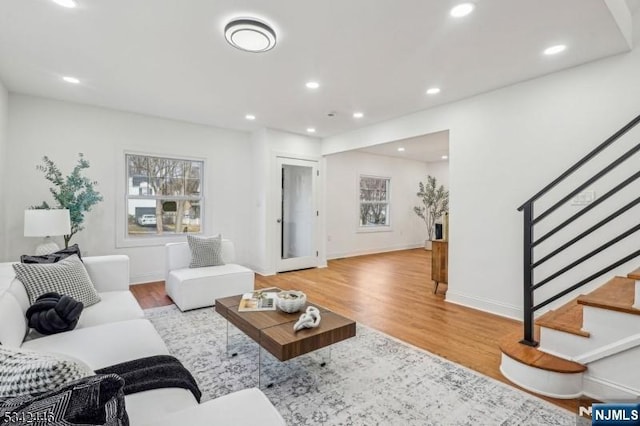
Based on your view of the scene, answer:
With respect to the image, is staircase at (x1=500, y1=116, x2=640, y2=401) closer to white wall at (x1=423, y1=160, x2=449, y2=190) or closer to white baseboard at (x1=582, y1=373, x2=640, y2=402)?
white baseboard at (x1=582, y1=373, x2=640, y2=402)

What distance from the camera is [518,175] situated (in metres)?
3.45

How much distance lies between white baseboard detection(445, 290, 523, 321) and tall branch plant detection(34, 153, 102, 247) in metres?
4.78

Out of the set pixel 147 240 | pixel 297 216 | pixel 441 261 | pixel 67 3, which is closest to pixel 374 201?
pixel 297 216

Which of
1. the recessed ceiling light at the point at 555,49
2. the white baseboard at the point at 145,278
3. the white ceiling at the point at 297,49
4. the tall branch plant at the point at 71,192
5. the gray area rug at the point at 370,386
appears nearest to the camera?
the gray area rug at the point at 370,386

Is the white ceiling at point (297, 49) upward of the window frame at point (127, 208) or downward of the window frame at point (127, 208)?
upward

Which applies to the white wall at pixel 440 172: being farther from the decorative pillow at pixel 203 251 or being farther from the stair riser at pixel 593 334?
the stair riser at pixel 593 334

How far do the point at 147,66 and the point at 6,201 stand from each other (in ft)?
8.87

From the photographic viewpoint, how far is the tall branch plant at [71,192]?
3.91m

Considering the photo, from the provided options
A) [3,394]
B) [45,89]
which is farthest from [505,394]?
[45,89]

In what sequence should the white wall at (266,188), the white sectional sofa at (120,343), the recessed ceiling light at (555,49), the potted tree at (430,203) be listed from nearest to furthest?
the white sectional sofa at (120,343) < the recessed ceiling light at (555,49) < the white wall at (266,188) < the potted tree at (430,203)

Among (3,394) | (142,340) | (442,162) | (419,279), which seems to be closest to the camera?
(3,394)

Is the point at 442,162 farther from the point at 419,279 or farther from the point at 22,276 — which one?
the point at 22,276

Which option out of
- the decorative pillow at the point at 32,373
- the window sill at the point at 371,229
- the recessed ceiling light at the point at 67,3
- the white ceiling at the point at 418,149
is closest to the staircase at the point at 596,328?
the decorative pillow at the point at 32,373

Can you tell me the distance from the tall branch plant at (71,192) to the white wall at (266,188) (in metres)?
2.42
